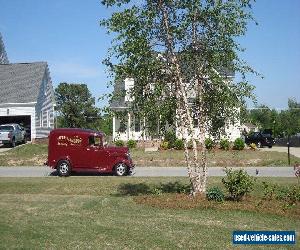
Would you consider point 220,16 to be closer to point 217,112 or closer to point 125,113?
point 217,112

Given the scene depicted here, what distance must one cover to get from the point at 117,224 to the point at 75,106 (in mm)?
58815

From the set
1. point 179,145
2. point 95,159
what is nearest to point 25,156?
point 95,159

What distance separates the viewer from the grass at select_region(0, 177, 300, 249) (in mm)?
8680

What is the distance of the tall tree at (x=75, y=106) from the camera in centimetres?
6631

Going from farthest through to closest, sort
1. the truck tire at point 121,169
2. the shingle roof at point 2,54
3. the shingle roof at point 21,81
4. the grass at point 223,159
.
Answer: the shingle roof at point 2,54 < the shingle roof at point 21,81 < the grass at point 223,159 < the truck tire at point 121,169

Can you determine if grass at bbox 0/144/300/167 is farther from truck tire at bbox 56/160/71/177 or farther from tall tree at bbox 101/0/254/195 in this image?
tall tree at bbox 101/0/254/195

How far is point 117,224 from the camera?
1023 centimetres

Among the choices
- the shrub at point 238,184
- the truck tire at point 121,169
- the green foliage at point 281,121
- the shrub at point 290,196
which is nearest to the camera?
the shrub at point 290,196

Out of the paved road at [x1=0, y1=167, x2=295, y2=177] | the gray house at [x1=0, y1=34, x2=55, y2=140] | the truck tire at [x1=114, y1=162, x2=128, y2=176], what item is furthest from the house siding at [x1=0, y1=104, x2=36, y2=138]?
the truck tire at [x1=114, y1=162, x2=128, y2=176]

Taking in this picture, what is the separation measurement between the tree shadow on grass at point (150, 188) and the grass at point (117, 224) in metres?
1.78

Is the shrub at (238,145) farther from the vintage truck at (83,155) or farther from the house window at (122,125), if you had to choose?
the house window at (122,125)

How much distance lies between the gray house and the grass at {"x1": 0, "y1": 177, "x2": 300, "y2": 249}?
925 inches

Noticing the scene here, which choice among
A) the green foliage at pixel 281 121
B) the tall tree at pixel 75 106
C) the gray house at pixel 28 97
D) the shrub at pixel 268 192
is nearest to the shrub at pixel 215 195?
the shrub at pixel 268 192

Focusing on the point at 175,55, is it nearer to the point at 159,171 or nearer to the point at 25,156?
the point at 159,171
